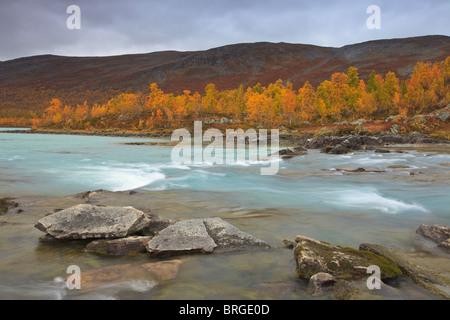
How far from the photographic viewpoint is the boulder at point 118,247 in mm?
5664

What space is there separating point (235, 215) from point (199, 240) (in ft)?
11.1

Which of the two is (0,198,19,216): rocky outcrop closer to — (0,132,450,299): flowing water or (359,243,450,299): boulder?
(0,132,450,299): flowing water

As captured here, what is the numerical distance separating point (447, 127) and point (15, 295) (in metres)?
62.4

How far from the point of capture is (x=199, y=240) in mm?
5898

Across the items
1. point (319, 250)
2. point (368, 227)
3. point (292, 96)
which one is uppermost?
point (292, 96)

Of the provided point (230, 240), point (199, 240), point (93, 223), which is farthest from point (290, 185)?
point (93, 223)

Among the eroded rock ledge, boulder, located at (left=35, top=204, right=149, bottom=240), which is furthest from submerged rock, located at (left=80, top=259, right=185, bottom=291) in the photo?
boulder, located at (left=35, top=204, right=149, bottom=240)

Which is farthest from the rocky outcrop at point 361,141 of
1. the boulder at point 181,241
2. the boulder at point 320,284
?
the boulder at point 320,284

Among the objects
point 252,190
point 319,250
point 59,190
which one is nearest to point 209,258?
point 319,250

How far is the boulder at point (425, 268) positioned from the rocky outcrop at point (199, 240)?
2.30m

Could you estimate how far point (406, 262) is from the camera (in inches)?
209

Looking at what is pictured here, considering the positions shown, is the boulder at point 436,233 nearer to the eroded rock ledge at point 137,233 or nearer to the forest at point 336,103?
the eroded rock ledge at point 137,233

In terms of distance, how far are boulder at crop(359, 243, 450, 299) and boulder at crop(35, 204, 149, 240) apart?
4.86 m

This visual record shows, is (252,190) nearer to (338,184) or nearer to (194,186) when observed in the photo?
(194,186)
